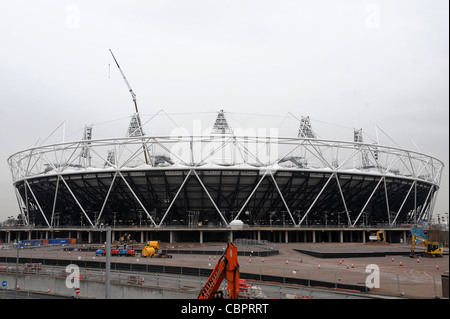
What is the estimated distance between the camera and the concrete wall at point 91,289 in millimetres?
20747

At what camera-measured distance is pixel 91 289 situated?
24.2 m

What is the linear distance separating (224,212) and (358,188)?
24713mm

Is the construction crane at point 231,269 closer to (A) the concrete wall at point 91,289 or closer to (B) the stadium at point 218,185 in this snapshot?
(A) the concrete wall at point 91,289

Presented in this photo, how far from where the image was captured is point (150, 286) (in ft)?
71.6

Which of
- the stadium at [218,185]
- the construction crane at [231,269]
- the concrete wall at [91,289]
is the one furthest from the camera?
the stadium at [218,185]

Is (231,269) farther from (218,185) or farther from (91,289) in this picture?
(218,185)

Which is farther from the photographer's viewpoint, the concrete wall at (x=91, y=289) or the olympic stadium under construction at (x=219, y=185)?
the olympic stadium under construction at (x=219, y=185)

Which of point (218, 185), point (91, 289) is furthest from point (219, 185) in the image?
point (91, 289)

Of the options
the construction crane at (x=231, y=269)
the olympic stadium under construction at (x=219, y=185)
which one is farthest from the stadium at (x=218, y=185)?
the construction crane at (x=231, y=269)

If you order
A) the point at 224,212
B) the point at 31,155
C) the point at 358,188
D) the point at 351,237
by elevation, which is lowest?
the point at 351,237

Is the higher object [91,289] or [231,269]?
[231,269]
